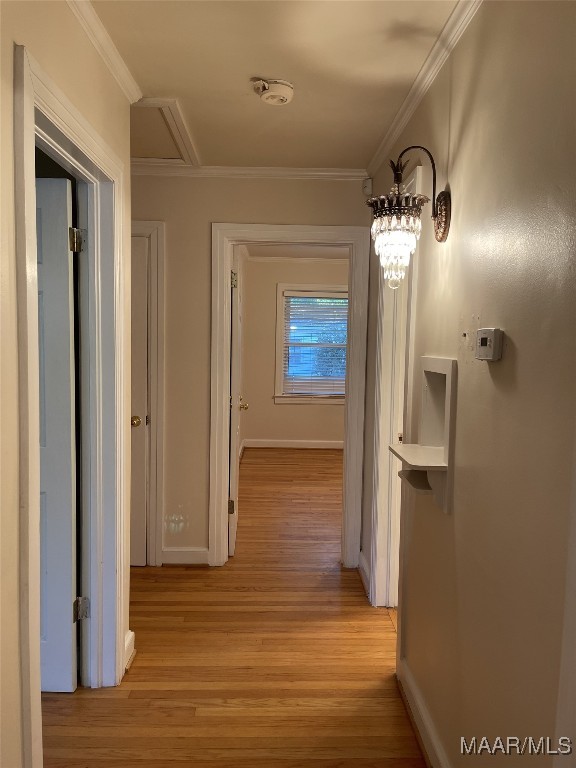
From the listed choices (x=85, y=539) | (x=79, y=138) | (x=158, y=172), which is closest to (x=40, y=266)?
(x=79, y=138)

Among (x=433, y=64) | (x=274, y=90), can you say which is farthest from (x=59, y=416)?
(x=433, y=64)

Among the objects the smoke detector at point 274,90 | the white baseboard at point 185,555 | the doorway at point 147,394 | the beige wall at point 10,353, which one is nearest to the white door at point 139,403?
the doorway at point 147,394

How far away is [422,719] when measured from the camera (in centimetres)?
191

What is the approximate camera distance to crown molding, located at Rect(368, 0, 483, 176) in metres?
1.57

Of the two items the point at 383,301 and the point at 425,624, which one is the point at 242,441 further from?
the point at 425,624

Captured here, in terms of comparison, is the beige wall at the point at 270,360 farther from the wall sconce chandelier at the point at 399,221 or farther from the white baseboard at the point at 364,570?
the wall sconce chandelier at the point at 399,221

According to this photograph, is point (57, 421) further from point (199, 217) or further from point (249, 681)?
point (199, 217)

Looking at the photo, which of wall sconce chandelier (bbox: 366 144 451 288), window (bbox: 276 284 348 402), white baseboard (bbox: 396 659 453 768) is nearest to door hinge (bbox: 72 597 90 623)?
white baseboard (bbox: 396 659 453 768)

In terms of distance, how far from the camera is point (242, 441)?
6.97 metres

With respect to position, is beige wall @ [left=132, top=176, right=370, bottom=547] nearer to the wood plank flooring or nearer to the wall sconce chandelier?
the wood plank flooring

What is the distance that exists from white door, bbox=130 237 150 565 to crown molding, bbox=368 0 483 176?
1552mm

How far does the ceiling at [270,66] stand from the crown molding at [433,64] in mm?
25

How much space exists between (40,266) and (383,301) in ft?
5.60

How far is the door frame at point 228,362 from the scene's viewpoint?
10.7 feet
